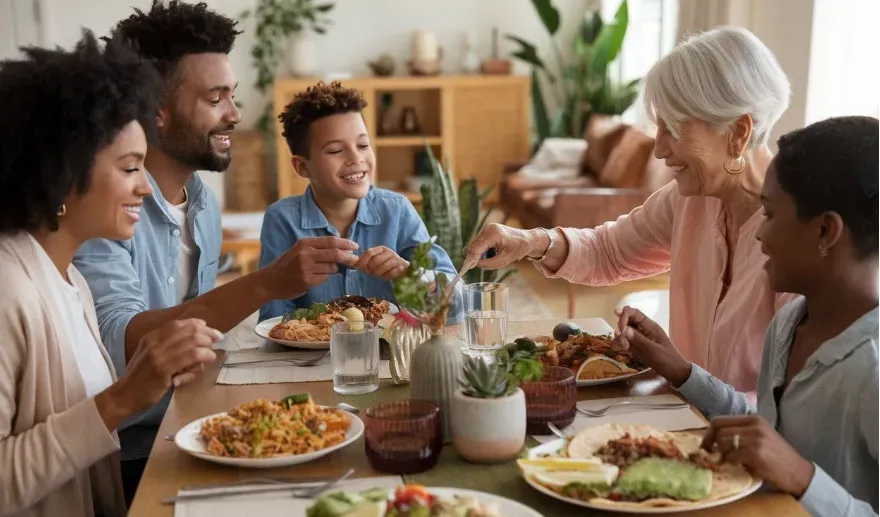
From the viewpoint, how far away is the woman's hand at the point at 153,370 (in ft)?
5.07

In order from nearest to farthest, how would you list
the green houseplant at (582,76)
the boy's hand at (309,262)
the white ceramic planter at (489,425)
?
the white ceramic planter at (489,425), the boy's hand at (309,262), the green houseplant at (582,76)

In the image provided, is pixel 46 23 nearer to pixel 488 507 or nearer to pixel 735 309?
pixel 735 309

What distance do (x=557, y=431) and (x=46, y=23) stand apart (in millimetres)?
6487

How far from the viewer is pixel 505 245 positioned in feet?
7.98

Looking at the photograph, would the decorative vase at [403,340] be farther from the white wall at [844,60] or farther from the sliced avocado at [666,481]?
the white wall at [844,60]

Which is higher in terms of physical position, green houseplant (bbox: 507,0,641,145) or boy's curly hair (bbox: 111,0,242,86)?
boy's curly hair (bbox: 111,0,242,86)

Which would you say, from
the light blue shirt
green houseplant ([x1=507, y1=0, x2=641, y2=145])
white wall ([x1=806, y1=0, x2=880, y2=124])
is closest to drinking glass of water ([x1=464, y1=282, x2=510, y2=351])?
the light blue shirt

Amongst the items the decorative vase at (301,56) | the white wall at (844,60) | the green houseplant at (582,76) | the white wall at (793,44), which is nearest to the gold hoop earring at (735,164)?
the white wall at (844,60)

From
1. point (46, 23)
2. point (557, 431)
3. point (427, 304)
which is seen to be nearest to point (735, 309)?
point (557, 431)

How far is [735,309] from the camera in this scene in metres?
2.19

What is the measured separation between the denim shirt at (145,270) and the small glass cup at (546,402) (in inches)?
37.2

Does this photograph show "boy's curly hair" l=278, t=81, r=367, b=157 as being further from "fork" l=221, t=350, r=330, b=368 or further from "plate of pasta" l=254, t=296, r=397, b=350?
"fork" l=221, t=350, r=330, b=368

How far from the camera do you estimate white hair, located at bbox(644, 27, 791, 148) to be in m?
2.10

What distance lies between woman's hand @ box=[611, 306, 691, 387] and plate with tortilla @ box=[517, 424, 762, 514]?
13.8 inches
